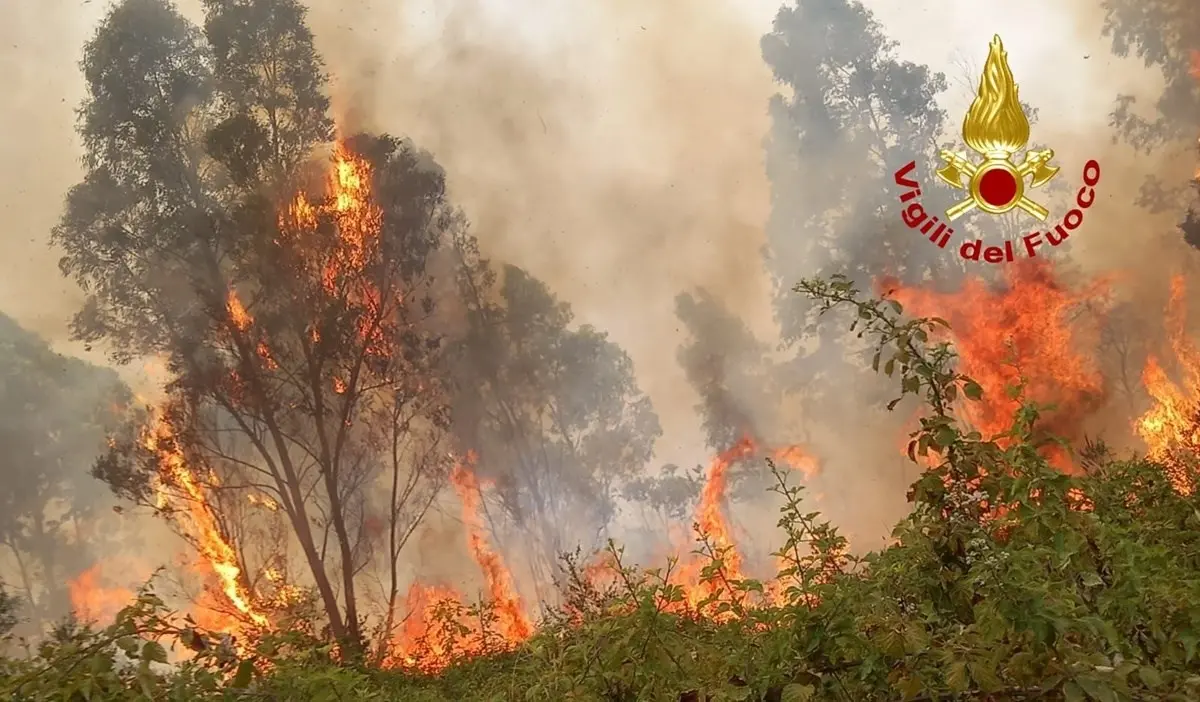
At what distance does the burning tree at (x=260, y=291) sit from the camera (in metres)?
3.66

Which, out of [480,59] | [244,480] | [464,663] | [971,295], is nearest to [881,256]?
[971,295]

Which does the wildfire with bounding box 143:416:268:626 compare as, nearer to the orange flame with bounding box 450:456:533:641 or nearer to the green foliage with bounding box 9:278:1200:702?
the orange flame with bounding box 450:456:533:641

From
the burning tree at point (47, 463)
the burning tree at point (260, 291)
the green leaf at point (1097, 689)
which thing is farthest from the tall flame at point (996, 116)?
the burning tree at point (47, 463)

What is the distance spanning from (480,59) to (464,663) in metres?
3.36

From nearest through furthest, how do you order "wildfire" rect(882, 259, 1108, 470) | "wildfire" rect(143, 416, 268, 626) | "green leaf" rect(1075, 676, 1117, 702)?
"green leaf" rect(1075, 676, 1117, 702) → "wildfire" rect(143, 416, 268, 626) → "wildfire" rect(882, 259, 1108, 470)

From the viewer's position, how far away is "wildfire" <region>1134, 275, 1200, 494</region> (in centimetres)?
402

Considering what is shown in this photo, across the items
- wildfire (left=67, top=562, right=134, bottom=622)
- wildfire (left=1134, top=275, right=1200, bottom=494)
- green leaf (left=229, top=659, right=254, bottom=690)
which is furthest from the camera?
wildfire (left=1134, top=275, right=1200, bottom=494)

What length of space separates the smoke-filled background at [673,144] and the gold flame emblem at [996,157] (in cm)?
10

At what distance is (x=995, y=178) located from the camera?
420 cm

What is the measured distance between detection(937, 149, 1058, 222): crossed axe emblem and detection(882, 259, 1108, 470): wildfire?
333 millimetres

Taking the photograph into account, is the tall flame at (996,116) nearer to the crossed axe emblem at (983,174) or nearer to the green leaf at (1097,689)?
the crossed axe emblem at (983,174)

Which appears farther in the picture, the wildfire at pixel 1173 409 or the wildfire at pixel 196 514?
the wildfire at pixel 1173 409

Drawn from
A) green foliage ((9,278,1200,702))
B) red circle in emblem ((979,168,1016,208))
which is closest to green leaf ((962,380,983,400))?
green foliage ((9,278,1200,702))

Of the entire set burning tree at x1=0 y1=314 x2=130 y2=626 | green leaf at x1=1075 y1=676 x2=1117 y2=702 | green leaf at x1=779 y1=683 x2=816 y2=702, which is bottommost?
green leaf at x1=1075 y1=676 x2=1117 y2=702
